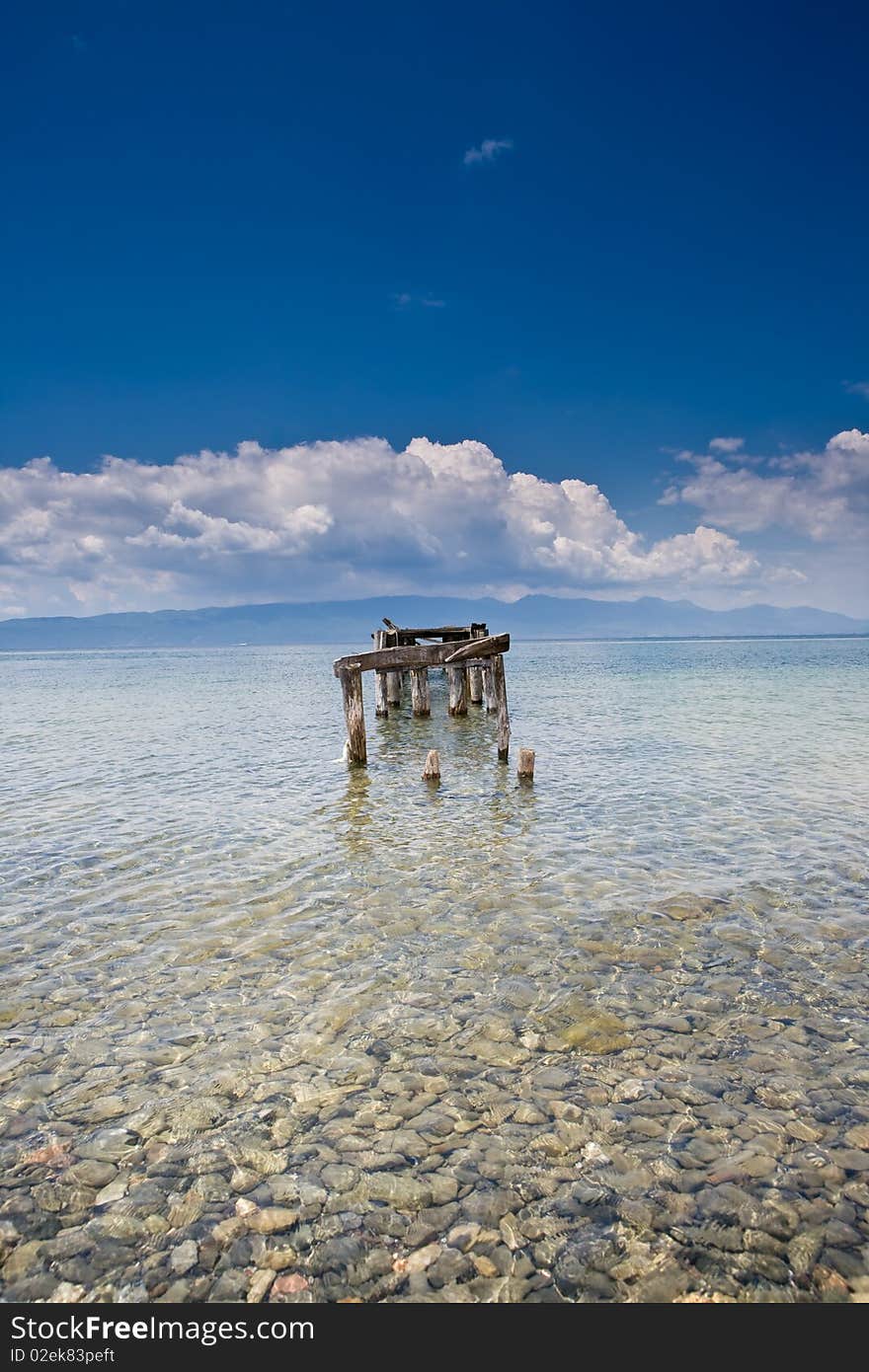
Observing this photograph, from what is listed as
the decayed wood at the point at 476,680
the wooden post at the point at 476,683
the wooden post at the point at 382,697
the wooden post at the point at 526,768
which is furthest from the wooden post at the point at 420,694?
the wooden post at the point at 526,768

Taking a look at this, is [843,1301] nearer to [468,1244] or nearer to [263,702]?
[468,1244]

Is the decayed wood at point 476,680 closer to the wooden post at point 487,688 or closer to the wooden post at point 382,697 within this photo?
the wooden post at point 487,688

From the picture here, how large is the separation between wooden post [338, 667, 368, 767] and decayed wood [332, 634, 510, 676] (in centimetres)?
30

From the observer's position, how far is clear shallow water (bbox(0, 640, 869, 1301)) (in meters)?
3.70

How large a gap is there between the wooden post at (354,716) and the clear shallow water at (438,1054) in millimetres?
5024

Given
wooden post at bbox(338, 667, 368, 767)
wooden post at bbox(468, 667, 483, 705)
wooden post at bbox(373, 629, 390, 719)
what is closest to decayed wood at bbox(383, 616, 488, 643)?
wooden post at bbox(373, 629, 390, 719)

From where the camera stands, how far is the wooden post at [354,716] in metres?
17.6

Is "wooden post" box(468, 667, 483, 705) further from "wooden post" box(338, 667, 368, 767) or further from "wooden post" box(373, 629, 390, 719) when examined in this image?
"wooden post" box(338, 667, 368, 767)

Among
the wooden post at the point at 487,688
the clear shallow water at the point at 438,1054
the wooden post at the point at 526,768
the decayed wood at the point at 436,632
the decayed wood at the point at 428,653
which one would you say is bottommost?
the clear shallow water at the point at 438,1054

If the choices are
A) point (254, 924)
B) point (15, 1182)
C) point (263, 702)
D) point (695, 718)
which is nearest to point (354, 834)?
point (254, 924)

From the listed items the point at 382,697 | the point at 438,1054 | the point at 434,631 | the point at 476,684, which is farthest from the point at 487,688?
the point at 438,1054

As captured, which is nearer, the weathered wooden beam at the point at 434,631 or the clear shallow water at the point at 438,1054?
the clear shallow water at the point at 438,1054

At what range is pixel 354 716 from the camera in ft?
59.6
